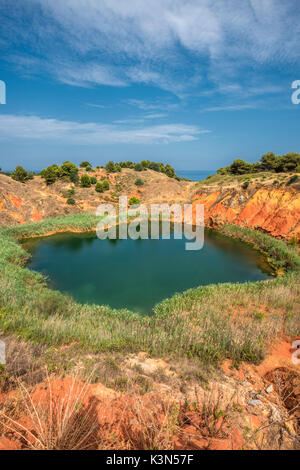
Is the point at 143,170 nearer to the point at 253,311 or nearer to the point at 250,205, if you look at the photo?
the point at 250,205

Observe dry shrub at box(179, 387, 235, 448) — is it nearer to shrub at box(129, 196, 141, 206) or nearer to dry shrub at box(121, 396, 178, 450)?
dry shrub at box(121, 396, 178, 450)

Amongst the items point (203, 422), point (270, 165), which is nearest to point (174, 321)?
point (203, 422)

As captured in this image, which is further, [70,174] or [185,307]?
[70,174]

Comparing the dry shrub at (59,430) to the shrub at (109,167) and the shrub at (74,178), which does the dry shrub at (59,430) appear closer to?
the shrub at (74,178)

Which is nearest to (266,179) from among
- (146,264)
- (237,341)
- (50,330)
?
(146,264)

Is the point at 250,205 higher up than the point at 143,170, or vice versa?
the point at 143,170

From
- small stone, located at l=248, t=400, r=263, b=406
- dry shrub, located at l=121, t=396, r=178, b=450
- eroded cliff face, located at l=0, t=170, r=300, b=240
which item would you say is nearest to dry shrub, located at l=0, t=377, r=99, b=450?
dry shrub, located at l=121, t=396, r=178, b=450

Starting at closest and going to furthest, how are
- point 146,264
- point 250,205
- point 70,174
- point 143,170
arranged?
point 146,264 < point 250,205 < point 70,174 < point 143,170
